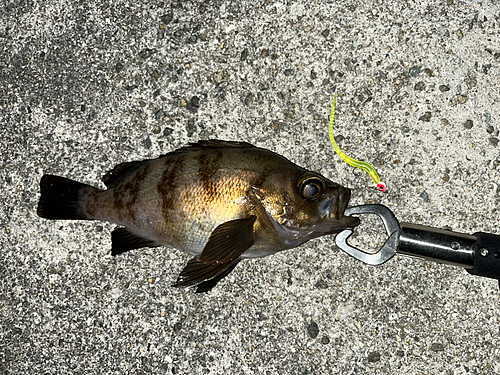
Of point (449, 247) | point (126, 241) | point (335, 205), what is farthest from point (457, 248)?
point (126, 241)

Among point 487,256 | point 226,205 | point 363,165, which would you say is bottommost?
point 487,256

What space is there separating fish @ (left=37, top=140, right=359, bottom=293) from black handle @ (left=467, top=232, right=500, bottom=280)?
1.82 feet

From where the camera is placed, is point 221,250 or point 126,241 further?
point 126,241

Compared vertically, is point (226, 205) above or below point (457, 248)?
above

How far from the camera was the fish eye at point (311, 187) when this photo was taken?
187cm

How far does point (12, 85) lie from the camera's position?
99.0 inches

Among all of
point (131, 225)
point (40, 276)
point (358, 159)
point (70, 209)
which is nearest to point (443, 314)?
point (358, 159)

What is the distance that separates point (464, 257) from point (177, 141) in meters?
1.56

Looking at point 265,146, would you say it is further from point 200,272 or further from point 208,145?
point 200,272

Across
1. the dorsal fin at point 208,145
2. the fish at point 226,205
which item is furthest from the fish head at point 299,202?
the dorsal fin at point 208,145

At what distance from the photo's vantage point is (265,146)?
2.32m

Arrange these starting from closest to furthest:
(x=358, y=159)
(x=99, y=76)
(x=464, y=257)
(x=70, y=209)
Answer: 1. (x=464, y=257)
2. (x=70, y=209)
3. (x=358, y=159)
4. (x=99, y=76)

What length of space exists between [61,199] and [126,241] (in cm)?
43

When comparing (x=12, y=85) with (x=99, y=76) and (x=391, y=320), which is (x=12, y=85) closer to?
(x=99, y=76)
